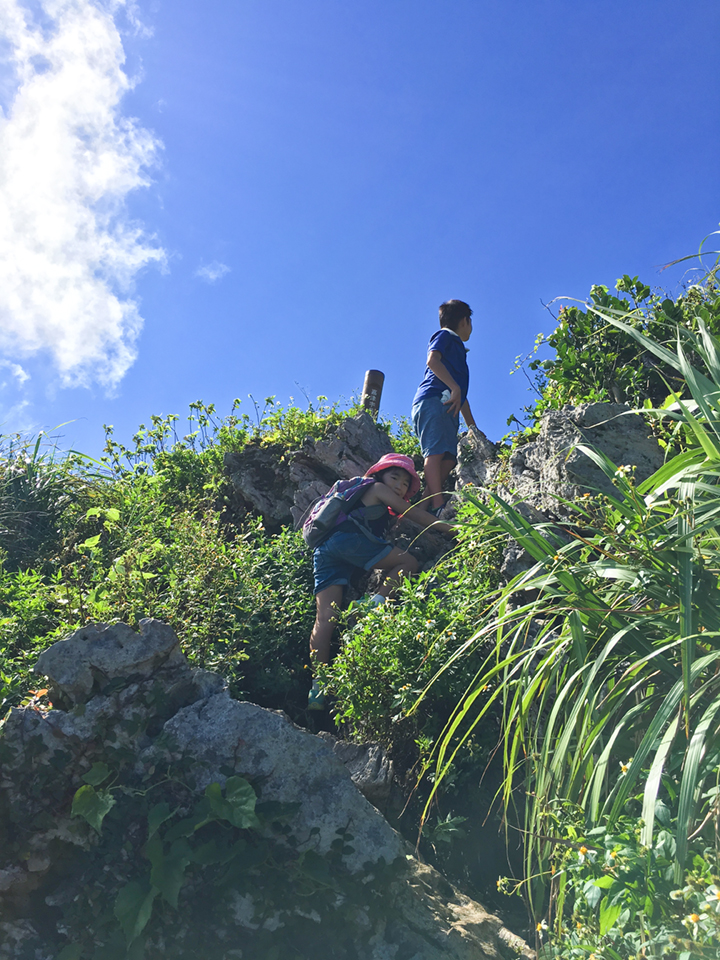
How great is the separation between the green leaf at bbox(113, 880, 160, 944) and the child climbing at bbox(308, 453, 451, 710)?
2.41m

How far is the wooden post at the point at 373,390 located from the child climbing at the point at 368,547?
466cm

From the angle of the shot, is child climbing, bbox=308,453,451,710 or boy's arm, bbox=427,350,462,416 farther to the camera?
boy's arm, bbox=427,350,462,416

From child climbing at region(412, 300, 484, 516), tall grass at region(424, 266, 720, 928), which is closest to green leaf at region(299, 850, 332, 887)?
tall grass at region(424, 266, 720, 928)

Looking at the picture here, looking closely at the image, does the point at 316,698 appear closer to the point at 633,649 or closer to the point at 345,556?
the point at 345,556

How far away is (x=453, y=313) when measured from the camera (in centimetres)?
676

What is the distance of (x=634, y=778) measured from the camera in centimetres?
223

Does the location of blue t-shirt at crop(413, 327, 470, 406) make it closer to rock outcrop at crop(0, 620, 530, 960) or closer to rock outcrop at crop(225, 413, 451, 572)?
rock outcrop at crop(225, 413, 451, 572)

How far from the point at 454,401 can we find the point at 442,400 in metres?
0.12

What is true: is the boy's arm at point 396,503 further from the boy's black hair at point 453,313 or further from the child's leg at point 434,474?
the boy's black hair at point 453,313

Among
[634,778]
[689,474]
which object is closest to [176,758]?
[634,778]

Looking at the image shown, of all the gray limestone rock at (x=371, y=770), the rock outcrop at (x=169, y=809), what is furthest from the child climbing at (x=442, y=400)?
the rock outcrop at (x=169, y=809)

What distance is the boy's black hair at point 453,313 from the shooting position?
6758 millimetres

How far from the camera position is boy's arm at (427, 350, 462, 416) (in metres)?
6.40

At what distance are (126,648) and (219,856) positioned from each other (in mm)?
1050
